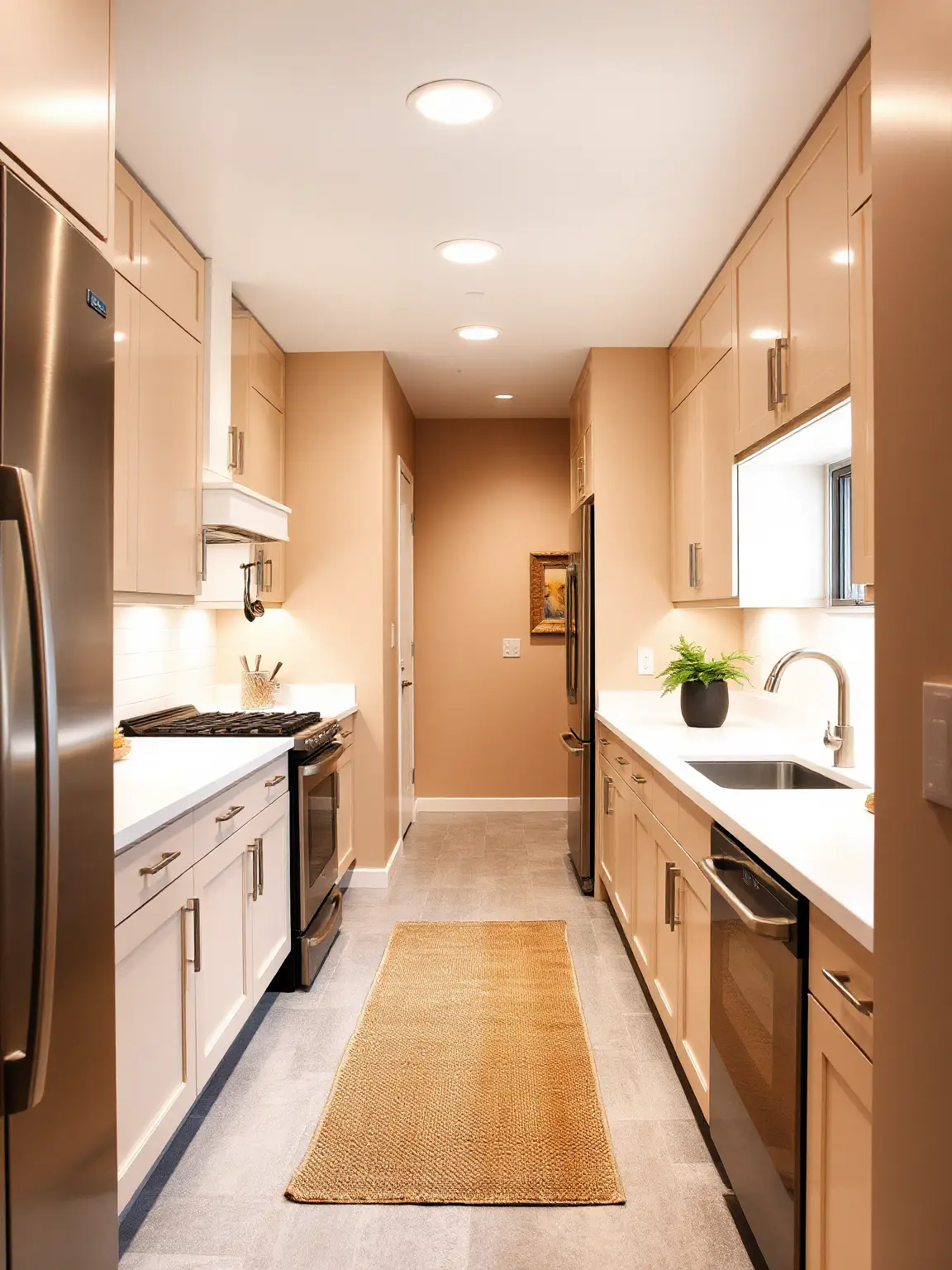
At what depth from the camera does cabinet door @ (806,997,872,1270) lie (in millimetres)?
1217

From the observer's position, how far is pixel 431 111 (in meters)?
2.26

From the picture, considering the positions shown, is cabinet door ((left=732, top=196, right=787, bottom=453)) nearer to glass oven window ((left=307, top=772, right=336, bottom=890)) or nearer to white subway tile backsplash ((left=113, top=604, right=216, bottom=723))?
glass oven window ((left=307, top=772, right=336, bottom=890))

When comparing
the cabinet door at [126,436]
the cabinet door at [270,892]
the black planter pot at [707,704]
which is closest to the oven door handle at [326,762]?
the cabinet door at [270,892]

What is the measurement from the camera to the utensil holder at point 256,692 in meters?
4.08

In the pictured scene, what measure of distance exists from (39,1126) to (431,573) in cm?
495

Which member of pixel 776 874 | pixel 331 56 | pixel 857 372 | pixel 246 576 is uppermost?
pixel 331 56

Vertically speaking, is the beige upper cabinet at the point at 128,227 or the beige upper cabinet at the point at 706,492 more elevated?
the beige upper cabinet at the point at 128,227

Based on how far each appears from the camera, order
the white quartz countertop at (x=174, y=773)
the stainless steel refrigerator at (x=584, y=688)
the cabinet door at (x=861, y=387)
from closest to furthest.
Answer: the white quartz countertop at (x=174, y=773) → the cabinet door at (x=861, y=387) → the stainless steel refrigerator at (x=584, y=688)

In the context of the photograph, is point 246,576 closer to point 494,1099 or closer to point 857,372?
point 494,1099

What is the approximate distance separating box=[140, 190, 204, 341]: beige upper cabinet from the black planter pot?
2235mm

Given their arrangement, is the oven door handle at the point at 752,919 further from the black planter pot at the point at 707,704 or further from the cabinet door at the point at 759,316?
the black planter pot at the point at 707,704

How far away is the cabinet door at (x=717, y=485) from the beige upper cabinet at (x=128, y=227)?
190cm

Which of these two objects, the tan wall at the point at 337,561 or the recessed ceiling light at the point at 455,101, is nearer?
the recessed ceiling light at the point at 455,101

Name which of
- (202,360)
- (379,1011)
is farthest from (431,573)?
(379,1011)
